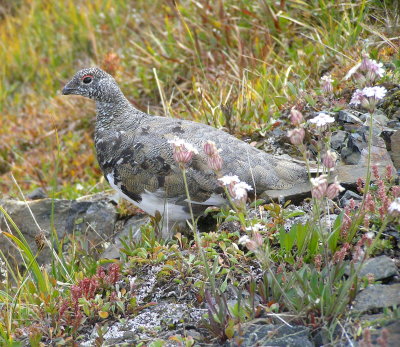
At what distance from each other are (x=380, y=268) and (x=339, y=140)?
1528 mm

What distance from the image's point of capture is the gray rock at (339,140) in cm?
411

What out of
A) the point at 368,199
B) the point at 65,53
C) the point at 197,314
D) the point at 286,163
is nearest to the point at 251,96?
the point at 286,163

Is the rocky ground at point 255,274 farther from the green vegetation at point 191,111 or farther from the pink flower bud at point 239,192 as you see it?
the pink flower bud at point 239,192

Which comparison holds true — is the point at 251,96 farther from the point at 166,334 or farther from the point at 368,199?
the point at 166,334

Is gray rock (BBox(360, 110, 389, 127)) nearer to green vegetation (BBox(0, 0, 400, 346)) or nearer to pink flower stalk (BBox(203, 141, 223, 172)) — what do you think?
green vegetation (BBox(0, 0, 400, 346))

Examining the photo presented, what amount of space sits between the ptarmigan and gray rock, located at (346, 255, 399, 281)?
3.18 ft

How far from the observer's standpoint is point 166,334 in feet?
9.50

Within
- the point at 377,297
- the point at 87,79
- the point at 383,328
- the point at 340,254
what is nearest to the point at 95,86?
the point at 87,79

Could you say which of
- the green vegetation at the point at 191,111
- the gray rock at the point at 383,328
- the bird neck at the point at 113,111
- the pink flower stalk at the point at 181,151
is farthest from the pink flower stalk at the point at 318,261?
the bird neck at the point at 113,111

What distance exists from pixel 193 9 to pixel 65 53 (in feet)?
7.89

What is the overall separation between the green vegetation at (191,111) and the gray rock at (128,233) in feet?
0.36

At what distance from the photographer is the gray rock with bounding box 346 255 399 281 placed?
8.98 ft

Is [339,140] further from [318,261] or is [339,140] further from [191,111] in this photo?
[191,111]

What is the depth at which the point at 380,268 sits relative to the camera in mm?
2766
